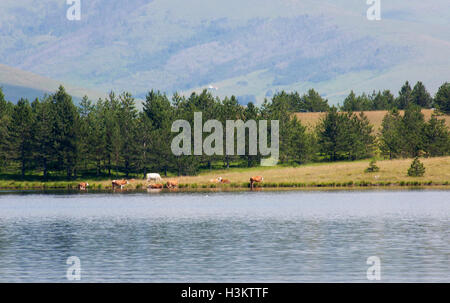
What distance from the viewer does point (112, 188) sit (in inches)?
4688

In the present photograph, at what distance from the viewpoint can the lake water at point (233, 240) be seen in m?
34.4

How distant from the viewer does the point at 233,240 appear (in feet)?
151

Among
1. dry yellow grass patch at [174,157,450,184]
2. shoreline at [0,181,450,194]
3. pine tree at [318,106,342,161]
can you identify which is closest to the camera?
shoreline at [0,181,450,194]

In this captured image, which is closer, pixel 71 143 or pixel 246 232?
pixel 246 232

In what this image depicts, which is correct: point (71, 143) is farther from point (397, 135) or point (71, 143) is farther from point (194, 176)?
point (397, 135)

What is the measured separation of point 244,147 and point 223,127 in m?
9.40

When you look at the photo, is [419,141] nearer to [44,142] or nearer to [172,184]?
[172,184]

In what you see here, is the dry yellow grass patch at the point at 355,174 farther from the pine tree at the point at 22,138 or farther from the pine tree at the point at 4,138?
the pine tree at the point at 4,138

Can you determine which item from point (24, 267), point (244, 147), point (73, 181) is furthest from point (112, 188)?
point (24, 267)

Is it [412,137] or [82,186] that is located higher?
[412,137]

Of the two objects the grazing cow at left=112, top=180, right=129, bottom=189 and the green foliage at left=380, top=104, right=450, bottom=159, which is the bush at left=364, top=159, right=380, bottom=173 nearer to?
the green foliage at left=380, top=104, right=450, bottom=159

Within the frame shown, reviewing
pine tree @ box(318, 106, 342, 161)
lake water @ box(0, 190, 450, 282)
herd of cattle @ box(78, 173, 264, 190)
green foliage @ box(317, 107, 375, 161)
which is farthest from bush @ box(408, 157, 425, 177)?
pine tree @ box(318, 106, 342, 161)

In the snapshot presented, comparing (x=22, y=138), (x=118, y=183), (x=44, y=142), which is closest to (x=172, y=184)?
(x=118, y=183)

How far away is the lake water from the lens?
34438mm
